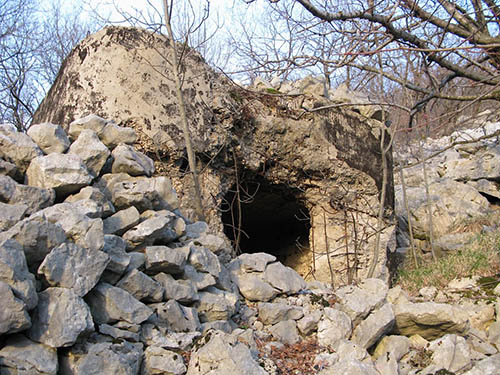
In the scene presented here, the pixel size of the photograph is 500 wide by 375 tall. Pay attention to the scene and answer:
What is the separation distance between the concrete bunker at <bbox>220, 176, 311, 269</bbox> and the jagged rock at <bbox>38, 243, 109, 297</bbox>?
3.88 metres

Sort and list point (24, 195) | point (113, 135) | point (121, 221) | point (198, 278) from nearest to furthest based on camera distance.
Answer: point (24, 195) → point (121, 221) → point (198, 278) → point (113, 135)

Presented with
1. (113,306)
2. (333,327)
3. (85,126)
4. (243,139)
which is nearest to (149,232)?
(113,306)

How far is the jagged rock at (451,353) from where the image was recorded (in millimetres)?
3477

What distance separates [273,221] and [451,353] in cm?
503

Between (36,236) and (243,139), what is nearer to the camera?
(36,236)

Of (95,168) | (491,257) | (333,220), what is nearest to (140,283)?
(95,168)

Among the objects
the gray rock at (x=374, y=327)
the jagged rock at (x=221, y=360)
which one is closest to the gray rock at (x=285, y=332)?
the gray rock at (x=374, y=327)

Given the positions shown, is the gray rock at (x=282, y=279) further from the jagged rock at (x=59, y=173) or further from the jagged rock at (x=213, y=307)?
A: the jagged rock at (x=59, y=173)

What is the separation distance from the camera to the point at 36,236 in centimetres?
245

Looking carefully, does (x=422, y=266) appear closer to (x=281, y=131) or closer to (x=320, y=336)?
(x=281, y=131)

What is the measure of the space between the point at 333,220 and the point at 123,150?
3.62 metres

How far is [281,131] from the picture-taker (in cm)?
609

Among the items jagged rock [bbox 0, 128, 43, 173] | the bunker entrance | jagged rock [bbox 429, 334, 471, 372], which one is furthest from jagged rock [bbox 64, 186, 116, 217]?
the bunker entrance

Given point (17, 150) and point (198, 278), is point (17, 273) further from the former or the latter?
point (198, 278)
